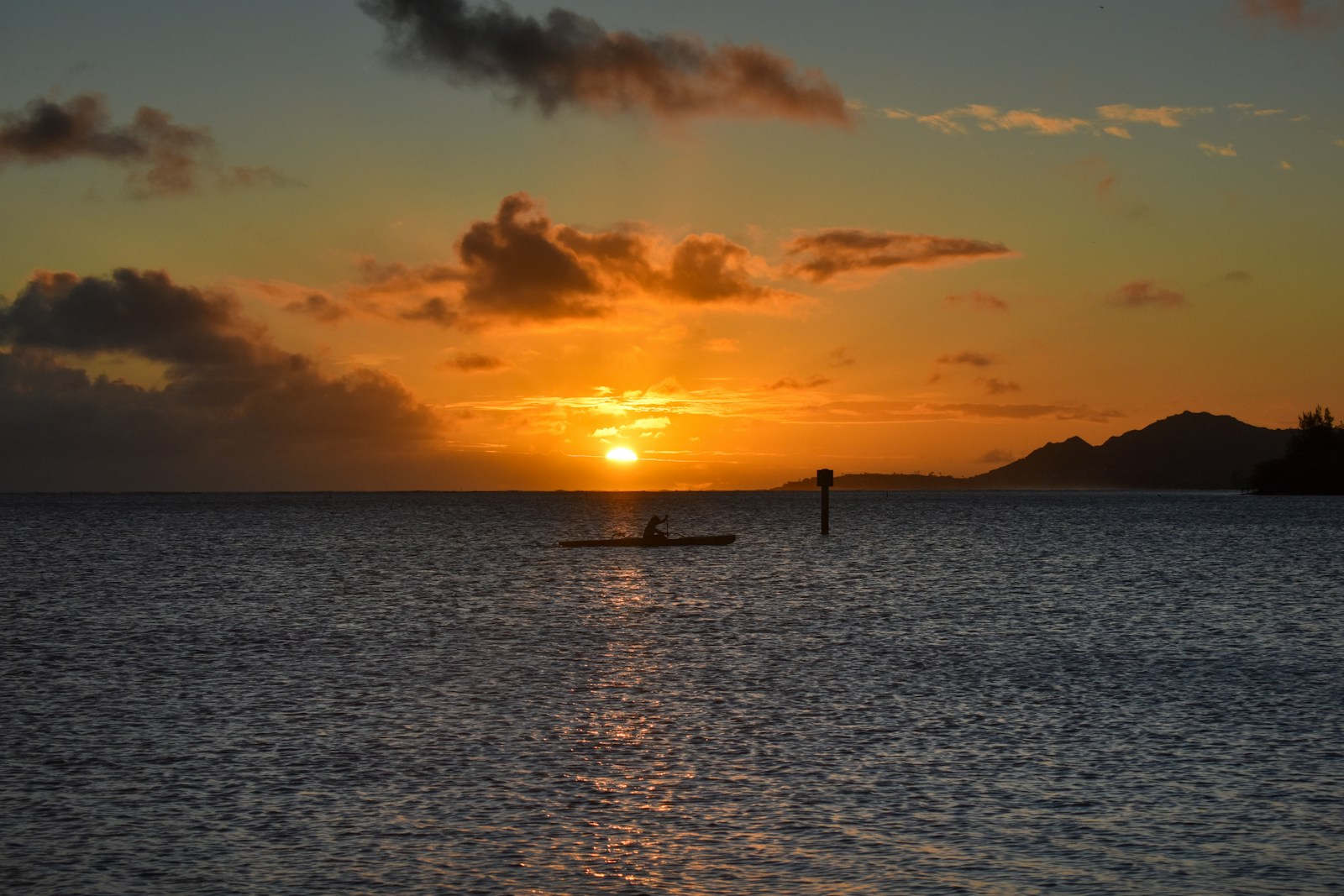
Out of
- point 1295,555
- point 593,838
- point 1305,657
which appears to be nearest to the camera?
point 593,838

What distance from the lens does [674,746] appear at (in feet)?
83.1

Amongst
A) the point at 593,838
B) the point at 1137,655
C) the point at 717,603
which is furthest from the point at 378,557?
the point at 593,838

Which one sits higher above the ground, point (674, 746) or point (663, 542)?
point (663, 542)

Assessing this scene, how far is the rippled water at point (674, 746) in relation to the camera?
17.2m

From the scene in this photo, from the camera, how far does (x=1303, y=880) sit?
16109 mm

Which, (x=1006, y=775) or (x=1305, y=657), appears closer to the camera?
(x=1006, y=775)

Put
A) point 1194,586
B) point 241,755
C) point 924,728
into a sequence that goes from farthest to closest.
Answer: point 1194,586
point 924,728
point 241,755

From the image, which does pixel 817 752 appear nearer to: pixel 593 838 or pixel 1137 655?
pixel 593 838

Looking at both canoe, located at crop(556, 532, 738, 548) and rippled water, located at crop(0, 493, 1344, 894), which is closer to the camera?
rippled water, located at crop(0, 493, 1344, 894)

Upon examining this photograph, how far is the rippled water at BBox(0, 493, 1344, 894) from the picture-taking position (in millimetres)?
17156

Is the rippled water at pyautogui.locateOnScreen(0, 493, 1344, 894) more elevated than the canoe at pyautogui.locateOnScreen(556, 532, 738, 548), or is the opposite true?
the canoe at pyautogui.locateOnScreen(556, 532, 738, 548)

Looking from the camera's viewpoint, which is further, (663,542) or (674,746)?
(663,542)

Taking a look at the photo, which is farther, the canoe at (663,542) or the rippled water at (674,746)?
the canoe at (663,542)

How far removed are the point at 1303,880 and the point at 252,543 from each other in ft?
432
